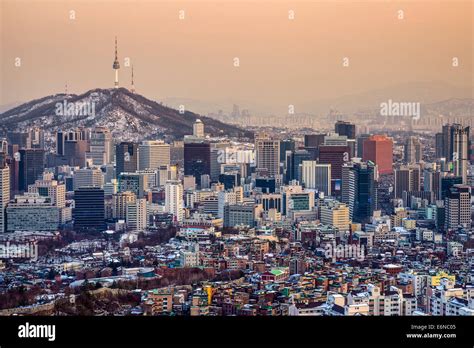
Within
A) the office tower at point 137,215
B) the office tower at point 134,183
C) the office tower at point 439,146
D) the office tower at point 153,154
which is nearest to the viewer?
the office tower at point 137,215

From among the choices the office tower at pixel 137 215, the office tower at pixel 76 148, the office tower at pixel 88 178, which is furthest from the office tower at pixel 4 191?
the office tower at pixel 76 148

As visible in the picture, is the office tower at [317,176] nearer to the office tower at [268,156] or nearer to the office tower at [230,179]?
the office tower at [268,156]

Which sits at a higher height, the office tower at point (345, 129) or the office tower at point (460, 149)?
the office tower at point (345, 129)

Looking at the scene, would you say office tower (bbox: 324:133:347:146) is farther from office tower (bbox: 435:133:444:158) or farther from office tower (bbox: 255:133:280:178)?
office tower (bbox: 435:133:444:158)

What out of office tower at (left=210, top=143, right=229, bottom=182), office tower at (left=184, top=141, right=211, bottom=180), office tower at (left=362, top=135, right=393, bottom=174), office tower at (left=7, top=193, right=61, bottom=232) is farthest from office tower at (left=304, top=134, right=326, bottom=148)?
office tower at (left=7, top=193, right=61, bottom=232)

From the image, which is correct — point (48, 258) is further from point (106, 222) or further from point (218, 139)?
point (218, 139)
